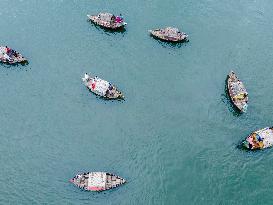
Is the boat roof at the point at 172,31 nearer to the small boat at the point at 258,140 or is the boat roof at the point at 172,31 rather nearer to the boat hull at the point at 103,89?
the boat hull at the point at 103,89

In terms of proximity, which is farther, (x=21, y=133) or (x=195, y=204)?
(x=21, y=133)

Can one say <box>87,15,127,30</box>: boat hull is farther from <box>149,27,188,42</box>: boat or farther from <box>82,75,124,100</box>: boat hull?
<box>82,75,124,100</box>: boat hull

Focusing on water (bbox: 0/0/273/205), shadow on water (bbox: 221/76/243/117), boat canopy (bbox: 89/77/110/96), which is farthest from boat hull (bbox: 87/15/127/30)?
shadow on water (bbox: 221/76/243/117)

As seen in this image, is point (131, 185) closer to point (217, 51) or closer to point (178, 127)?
point (178, 127)

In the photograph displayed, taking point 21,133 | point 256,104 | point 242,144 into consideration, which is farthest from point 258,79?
point 21,133

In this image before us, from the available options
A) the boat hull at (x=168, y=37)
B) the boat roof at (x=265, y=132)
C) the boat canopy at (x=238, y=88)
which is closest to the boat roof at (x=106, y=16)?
the boat hull at (x=168, y=37)
